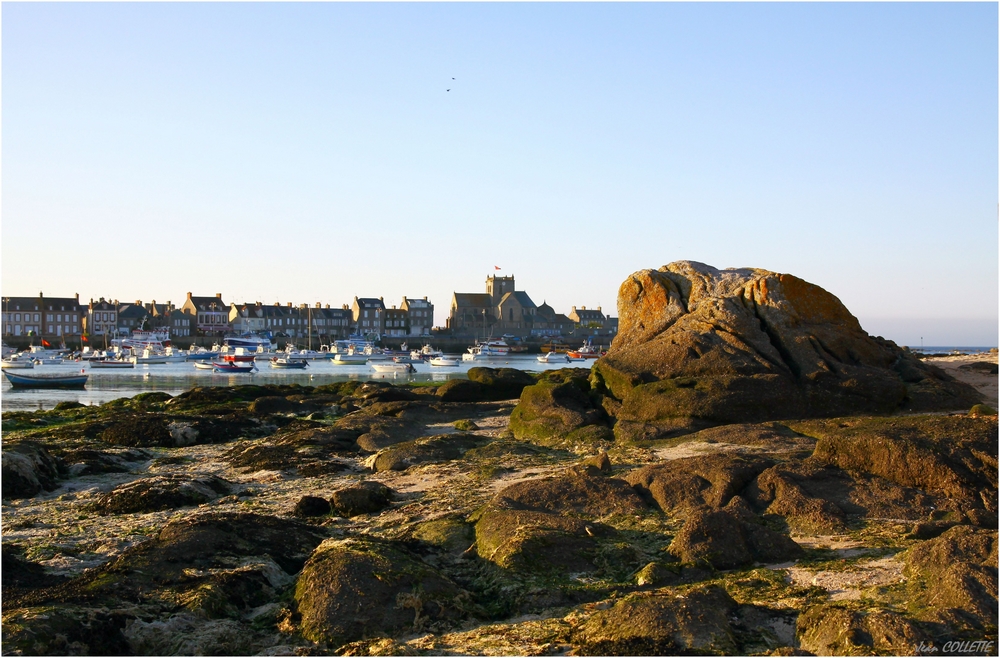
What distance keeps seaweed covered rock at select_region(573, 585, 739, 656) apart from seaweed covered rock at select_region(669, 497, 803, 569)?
1.27 m

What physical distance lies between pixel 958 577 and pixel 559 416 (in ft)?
35.8

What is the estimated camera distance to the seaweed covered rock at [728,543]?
8469 mm

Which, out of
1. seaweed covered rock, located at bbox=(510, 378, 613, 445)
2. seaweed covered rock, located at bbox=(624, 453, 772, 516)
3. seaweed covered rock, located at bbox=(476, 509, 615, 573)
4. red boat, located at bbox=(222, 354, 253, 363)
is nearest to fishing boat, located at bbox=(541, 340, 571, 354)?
red boat, located at bbox=(222, 354, 253, 363)

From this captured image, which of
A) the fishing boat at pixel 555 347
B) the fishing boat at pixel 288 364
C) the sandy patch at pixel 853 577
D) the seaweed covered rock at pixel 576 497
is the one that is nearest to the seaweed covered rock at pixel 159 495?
the seaweed covered rock at pixel 576 497

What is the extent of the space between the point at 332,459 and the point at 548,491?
609cm

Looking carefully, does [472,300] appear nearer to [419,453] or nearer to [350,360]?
[350,360]

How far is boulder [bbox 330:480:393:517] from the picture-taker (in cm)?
1146

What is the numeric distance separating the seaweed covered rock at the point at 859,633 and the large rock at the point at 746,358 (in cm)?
915

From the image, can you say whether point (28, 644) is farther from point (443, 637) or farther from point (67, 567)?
point (443, 637)

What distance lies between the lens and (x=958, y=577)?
7.02m

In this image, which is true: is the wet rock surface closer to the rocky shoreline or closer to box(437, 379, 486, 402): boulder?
the rocky shoreline

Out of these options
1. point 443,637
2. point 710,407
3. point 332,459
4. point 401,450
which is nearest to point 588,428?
point 710,407

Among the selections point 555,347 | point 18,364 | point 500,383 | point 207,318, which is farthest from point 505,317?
point 500,383

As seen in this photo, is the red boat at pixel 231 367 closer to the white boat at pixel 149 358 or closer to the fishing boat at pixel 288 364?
the fishing boat at pixel 288 364
